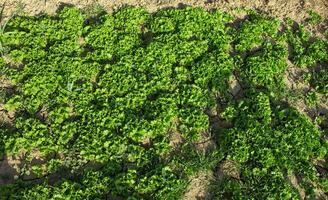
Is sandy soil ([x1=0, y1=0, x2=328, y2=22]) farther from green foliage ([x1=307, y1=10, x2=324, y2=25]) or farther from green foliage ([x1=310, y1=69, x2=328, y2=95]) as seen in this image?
green foliage ([x1=310, y1=69, x2=328, y2=95])

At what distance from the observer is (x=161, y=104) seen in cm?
663

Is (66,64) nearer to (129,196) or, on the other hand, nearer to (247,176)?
(129,196)

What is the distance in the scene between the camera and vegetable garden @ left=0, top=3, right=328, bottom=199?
598 cm

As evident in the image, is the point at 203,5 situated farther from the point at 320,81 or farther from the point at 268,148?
the point at 268,148

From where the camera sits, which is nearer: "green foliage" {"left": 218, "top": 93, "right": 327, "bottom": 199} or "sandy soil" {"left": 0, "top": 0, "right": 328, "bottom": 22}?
"green foliage" {"left": 218, "top": 93, "right": 327, "bottom": 199}

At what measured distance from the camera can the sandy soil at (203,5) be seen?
7922 millimetres

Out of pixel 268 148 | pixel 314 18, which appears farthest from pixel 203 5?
pixel 268 148

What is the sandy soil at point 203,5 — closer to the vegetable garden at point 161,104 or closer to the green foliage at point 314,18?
the green foliage at point 314,18

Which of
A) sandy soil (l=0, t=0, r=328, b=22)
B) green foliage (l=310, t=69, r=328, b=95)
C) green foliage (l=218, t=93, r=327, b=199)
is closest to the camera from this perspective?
green foliage (l=218, t=93, r=327, b=199)

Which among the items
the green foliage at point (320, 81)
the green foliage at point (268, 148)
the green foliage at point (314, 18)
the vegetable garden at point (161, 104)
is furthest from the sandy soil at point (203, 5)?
the green foliage at point (268, 148)

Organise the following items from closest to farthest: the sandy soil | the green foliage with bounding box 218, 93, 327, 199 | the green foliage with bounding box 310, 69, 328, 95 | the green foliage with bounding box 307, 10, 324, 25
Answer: the green foliage with bounding box 218, 93, 327, 199 < the green foliage with bounding box 310, 69, 328, 95 < the sandy soil < the green foliage with bounding box 307, 10, 324, 25

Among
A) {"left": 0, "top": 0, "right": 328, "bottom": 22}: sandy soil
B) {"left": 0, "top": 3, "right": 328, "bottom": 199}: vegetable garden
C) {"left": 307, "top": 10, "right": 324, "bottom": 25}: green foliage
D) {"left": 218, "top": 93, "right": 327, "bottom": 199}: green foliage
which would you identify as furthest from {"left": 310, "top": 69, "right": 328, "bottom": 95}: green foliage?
{"left": 0, "top": 0, "right": 328, "bottom": 22}: sandy soil

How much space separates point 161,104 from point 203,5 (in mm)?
2604

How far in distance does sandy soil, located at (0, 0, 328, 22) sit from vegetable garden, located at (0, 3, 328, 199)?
0.85 ft
